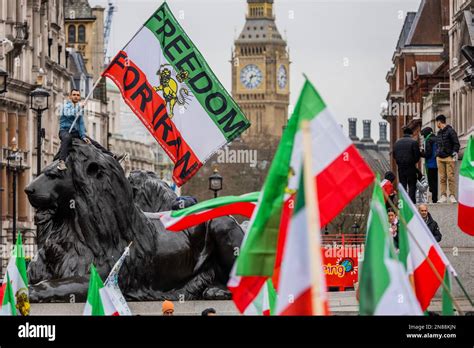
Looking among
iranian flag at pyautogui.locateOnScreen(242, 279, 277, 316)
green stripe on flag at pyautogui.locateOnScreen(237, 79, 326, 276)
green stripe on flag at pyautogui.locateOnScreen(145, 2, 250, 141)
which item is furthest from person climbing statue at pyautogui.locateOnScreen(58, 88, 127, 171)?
green stripe on flag at pyautogui.locateOnScreen(237, 79, 326, 276)

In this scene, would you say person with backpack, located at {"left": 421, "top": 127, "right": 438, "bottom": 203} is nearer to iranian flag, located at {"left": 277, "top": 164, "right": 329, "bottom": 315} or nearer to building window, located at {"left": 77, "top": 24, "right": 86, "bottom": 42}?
iranian flag, located at {"left": 277, "top": 164, "right": 329, "bottom": 315}

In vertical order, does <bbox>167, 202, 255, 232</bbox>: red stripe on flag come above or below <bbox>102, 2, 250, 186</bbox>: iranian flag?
below

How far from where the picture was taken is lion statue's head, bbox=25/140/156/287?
20188 millimetres

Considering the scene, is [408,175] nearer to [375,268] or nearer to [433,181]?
[433,181]

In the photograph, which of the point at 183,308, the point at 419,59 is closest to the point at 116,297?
the point at 183,308

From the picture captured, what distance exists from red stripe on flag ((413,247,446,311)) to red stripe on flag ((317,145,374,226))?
2.29 m

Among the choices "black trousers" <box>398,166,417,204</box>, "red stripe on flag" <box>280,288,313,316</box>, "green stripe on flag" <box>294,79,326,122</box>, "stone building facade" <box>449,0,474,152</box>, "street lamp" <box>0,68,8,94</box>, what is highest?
"stone building facade" <box>449,0,474,152</box>

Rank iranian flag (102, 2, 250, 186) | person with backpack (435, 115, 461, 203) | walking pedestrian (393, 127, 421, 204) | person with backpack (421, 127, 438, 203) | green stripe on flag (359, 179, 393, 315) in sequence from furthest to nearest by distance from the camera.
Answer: person with backpack (421, 127, 438, 203), walking pedestrian (393, 127, 421, 204), person with backpack (435, 115, 461, 203), iranian flag (102, 2, 250, 186), green stripe on flag (359, 179, 393, 315)

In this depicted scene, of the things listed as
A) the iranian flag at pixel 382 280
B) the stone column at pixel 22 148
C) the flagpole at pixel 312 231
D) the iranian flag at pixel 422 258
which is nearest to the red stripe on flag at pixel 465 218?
the iranian flag at pixel 422 258

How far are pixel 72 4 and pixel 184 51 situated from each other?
103101 mm

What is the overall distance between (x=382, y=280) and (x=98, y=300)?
4.37 m
